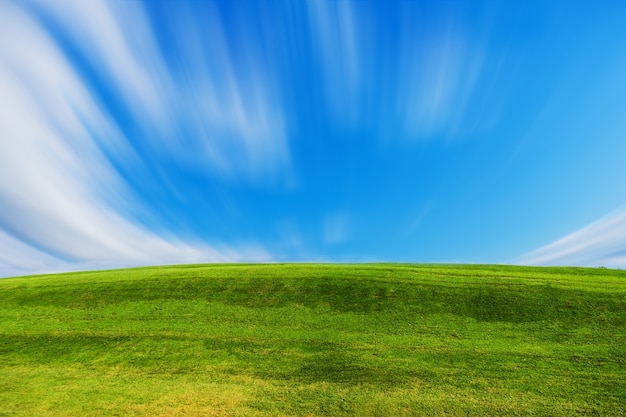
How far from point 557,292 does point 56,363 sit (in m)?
24.0

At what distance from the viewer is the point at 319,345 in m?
13.9

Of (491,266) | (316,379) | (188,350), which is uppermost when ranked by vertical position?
(491,266)

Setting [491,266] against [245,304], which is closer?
[245,304]

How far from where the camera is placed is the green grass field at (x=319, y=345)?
409 inches

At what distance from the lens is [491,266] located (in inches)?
995

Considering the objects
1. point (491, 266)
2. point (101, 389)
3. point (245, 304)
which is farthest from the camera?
point (491, 266)

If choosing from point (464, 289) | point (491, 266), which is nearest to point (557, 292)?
point (464, 289)

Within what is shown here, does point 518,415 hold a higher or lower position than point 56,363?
lower

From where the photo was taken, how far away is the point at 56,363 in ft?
44.2

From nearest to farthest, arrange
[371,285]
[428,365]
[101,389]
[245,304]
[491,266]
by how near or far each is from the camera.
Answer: [101,389]
[428,365]
[245,304]
[371,285]
[491,266]

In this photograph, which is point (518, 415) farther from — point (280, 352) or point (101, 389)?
point (101, 389)

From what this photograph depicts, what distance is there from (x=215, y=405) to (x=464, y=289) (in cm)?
1477

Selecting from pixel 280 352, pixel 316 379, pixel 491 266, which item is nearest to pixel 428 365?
pixel 316 379

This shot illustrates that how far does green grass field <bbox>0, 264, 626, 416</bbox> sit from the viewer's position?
1039cm
